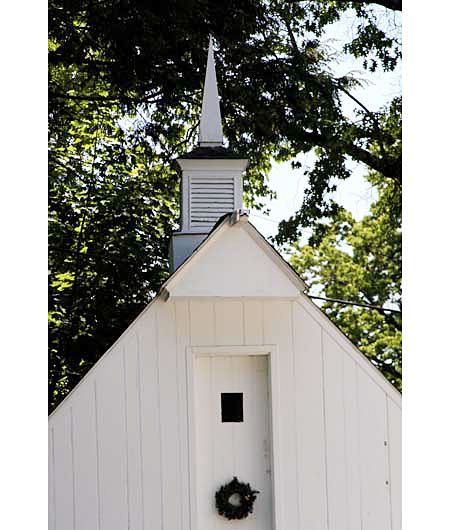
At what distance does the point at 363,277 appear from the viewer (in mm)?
13836

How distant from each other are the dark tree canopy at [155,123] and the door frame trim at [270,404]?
3499 mm

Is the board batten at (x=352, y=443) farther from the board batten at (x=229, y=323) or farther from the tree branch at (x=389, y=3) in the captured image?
the tree branch at (x=389, y=3)

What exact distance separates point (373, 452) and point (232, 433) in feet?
2.73

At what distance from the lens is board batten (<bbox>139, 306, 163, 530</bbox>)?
5160mm

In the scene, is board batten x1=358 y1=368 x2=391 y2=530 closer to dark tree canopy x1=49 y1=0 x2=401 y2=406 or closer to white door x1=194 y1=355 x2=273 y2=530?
white door x1=194 y1=355 x2=273 y2=530

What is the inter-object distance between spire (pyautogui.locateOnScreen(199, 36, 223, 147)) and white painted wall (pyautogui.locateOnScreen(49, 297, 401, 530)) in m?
1.34

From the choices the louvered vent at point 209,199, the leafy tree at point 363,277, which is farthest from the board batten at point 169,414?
the leafy tree at point 363,277

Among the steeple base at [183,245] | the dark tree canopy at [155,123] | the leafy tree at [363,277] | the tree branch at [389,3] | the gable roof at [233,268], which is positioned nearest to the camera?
the gable roof at [233,268]

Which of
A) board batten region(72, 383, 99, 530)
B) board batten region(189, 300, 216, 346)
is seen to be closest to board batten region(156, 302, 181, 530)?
board batten region(189, 300, 216, 346)

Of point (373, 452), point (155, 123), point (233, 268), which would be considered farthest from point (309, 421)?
point (155, 123)

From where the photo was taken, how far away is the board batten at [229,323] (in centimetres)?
529

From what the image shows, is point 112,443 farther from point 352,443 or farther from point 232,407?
point 352,443
